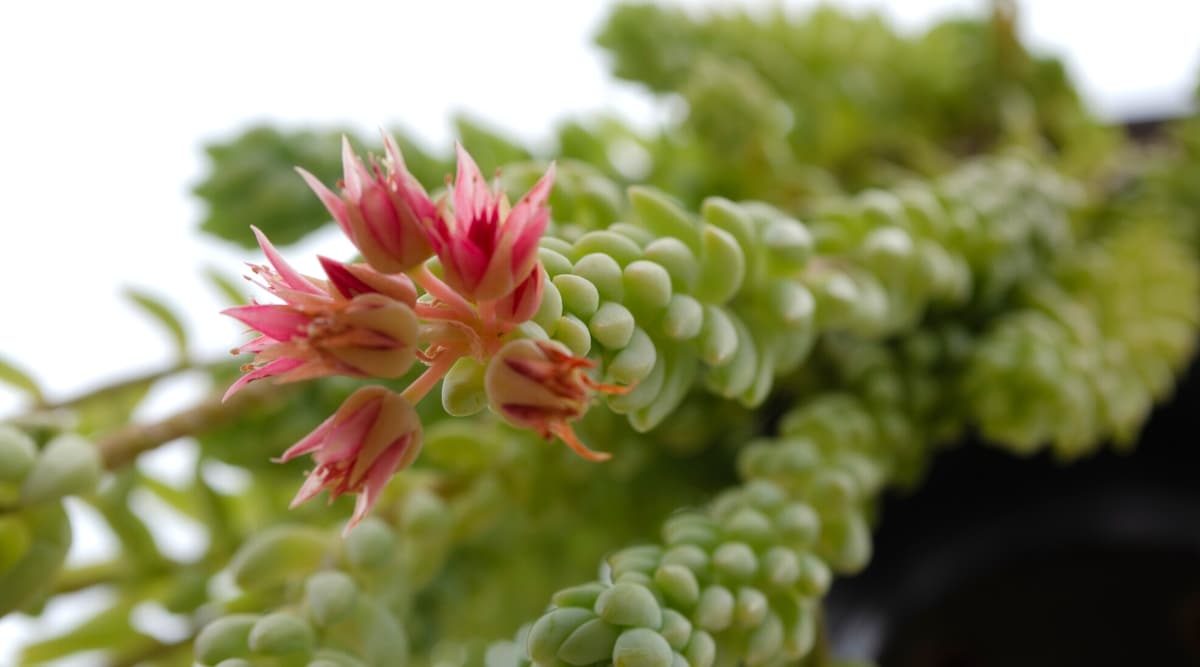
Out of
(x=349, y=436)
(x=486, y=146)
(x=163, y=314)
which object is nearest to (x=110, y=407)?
(x=163, y=314)

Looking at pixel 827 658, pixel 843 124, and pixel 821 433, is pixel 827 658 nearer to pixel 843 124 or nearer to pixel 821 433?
pixel 821 433

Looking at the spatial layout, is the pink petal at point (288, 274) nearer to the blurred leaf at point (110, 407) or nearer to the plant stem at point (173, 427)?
the plant stem at point (173, 427)

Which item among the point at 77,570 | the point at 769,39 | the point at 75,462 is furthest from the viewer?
the point at 769,39

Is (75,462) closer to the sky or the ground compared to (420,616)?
closer to the sky

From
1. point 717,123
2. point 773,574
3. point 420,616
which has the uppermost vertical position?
point 717,123

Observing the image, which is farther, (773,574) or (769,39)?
(769,39)

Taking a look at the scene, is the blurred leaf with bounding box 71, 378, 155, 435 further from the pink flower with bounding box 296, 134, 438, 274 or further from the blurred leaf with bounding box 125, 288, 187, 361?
the pink flower with bounding box 296, 134, 438, 274

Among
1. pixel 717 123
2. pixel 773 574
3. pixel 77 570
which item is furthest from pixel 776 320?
pixel 77 570
